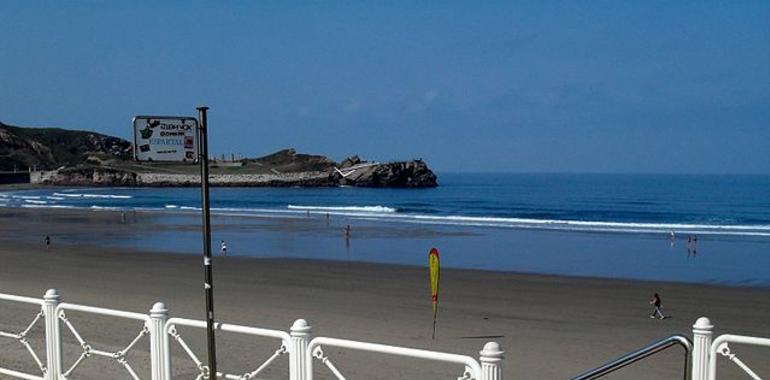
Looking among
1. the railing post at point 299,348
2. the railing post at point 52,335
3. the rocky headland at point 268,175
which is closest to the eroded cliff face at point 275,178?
the rocky headland at point 268,175

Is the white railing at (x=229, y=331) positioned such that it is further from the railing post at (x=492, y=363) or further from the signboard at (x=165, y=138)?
the signboard at (x=165, y=138)

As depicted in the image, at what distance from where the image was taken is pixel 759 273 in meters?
28.7

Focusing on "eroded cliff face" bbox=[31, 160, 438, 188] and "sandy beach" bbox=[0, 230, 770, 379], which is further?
"eroded cliff face" bbox=[31, 160, 438, 188]

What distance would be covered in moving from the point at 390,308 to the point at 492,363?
15289 millimetres

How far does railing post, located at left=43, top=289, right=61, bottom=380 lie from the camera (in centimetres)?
813

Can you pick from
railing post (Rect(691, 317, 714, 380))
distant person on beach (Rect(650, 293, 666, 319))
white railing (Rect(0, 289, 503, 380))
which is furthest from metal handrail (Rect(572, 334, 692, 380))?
distant person on beach (Rect(650, 293, 666, 319))

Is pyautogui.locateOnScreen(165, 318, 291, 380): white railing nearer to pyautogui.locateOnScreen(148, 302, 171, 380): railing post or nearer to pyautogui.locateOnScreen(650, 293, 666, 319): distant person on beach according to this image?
pyautogui.locateOnScreen(148, 302, 171, 380): railing post

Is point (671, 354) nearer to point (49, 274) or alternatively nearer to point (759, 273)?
point (759, 273)

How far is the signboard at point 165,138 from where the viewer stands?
6.02m

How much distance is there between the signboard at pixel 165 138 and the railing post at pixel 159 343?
180cm

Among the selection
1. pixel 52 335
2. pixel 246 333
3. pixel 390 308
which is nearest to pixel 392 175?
pixel 390 308

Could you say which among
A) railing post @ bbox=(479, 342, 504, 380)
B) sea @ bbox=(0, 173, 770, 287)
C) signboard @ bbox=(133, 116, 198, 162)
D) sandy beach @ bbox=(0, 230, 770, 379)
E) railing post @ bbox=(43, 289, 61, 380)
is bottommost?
sea @ bbox=(0, 173, 770, 287)

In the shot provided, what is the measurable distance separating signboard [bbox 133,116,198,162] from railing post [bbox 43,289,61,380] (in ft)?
9.65

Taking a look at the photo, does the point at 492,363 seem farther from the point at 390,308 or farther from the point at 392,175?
the point at 392,175
